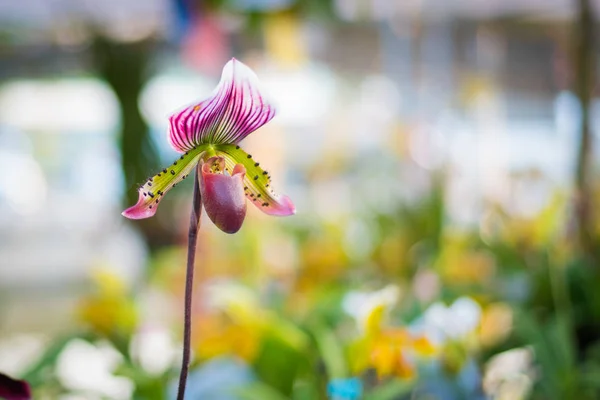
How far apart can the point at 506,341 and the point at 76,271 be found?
2.93 metres

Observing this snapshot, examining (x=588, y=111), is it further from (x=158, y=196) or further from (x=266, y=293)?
(x=158, y=196)

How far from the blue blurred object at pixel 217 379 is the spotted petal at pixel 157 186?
1.22 ft

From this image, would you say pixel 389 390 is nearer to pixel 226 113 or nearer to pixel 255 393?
pixel 255 393

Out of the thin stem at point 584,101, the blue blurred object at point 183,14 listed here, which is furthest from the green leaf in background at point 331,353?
the blue blurred object at point 183,14

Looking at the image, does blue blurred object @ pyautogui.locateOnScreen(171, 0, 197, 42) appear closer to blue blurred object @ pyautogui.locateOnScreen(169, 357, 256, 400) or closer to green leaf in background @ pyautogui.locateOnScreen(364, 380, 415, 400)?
blue blurred object @ pyautogui.locateOnScreen(169, 357, 256, 400)

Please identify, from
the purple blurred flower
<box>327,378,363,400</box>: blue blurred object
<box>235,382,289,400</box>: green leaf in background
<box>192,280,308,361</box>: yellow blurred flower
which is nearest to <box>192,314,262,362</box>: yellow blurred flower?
<box>192,280,308,361</box>: yellow blurred flower

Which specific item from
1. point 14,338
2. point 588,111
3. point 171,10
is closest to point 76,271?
point 14,338

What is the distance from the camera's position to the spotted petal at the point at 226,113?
0.31 metres

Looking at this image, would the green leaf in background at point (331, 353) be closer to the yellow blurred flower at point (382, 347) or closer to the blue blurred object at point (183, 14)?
the yellow blurred flower at point (382, 347)

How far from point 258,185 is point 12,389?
0.18 meters

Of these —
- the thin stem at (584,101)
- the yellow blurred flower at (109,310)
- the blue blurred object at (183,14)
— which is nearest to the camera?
the yellow blurred flower at (109,310)

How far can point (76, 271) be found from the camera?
3.40m

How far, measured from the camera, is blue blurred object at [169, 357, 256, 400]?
690 mm

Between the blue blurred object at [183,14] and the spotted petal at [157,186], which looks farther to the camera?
the blue blurred object at [183,14]
